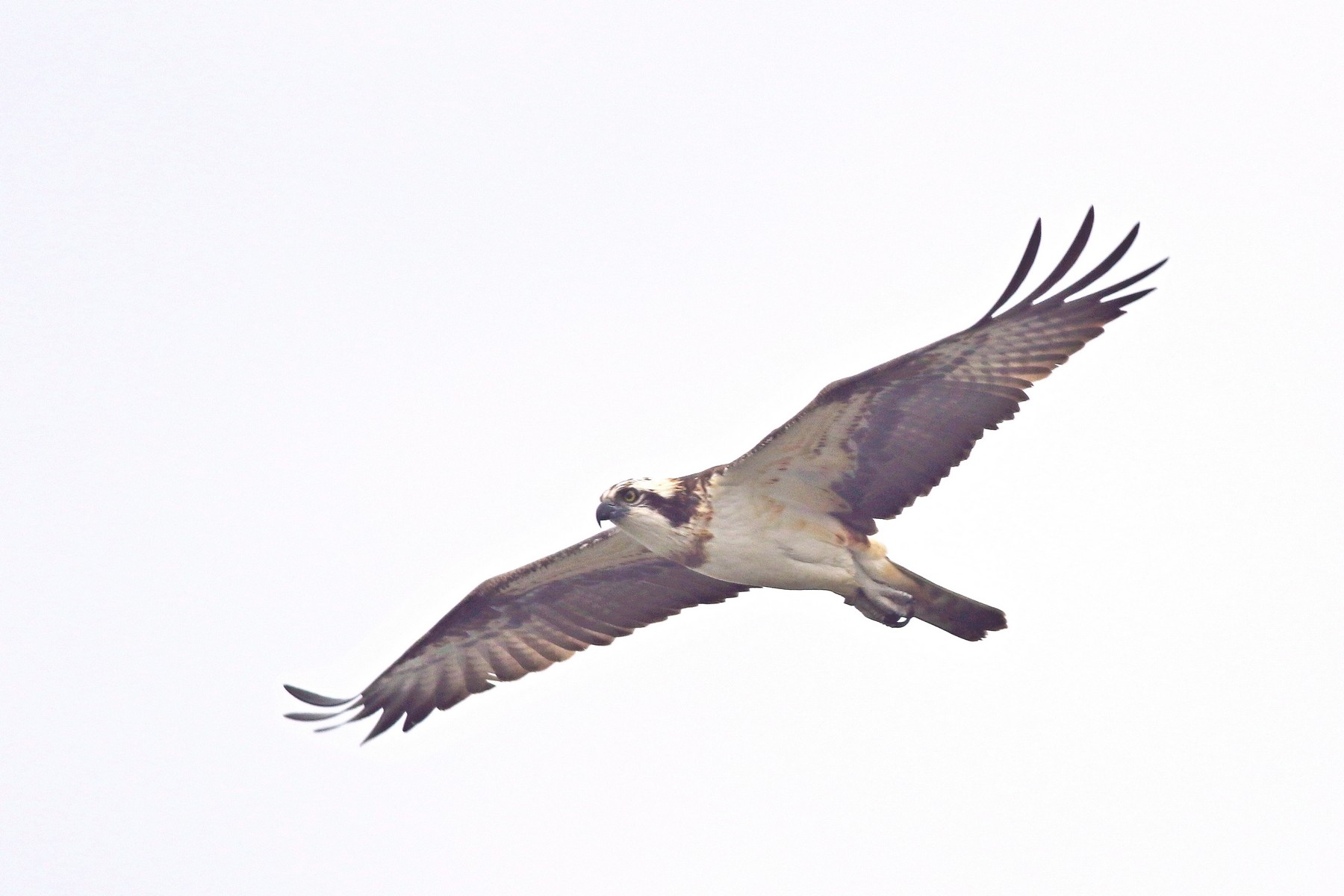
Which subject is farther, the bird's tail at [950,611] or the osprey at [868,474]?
the bird's tail at [950,611]

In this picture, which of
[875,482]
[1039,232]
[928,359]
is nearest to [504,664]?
[875,482]

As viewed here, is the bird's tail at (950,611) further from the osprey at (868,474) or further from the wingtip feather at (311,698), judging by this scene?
the wingtip feather at (311,698)

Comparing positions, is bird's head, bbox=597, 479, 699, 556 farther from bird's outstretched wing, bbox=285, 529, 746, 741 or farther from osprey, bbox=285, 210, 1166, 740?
bird's outstretched wing, bbox=285, 529, 746, 741

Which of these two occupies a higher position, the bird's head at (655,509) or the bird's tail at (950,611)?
the bird's head at (655,509)

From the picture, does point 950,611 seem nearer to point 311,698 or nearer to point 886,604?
point 886,604

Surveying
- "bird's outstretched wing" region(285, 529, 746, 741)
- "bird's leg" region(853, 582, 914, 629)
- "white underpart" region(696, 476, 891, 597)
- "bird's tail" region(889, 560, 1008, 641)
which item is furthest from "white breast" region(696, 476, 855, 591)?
"bird's outstretched wing" region(285, 529, 746, 741)

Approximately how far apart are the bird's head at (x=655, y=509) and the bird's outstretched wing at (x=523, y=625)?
168 centimetres

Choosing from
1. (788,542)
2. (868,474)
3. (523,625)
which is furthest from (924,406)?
(523,625)

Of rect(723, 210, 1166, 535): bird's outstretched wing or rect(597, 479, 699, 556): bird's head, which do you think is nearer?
rect(723, 210, 1166, 535): bird's outstretched wing

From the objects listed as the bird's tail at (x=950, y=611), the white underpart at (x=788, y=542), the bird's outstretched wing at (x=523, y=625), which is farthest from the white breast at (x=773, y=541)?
the bird's outstretched wing at (x=523, y=625)

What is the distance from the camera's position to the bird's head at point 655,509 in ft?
47.1

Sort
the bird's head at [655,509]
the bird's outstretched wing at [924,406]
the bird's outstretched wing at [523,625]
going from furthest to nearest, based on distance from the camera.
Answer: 1. the bird's outstretched wing at [523,625]
2. the bird's head at [655,509]
3. the bird's outstretched wing at [924,406]

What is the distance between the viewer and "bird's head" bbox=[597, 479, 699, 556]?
47.1ft

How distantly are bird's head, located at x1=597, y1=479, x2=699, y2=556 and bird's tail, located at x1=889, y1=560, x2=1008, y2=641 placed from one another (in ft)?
5.48
